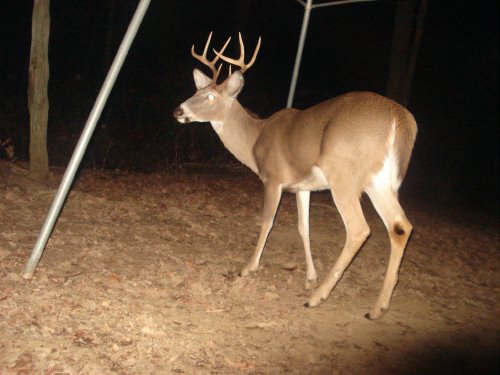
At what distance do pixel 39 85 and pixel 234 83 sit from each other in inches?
93.6

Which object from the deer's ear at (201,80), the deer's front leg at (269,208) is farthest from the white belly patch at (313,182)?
the deer's ear at (201,80)

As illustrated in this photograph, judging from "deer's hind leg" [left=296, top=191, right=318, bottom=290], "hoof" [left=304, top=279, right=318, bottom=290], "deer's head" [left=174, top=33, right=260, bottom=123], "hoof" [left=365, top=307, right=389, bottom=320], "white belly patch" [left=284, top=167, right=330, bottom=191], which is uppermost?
"deer's head" [left=174, top=33, right=260, bottom=123]

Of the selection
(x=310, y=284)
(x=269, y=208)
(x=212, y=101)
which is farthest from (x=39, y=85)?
(x=310, y=284)

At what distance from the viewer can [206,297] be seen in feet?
14.7

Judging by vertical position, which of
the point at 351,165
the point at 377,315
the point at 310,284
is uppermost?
the point at 351,165

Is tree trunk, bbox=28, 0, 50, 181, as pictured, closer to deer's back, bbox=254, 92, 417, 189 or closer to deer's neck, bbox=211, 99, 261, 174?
deer's neck, bbox=211, 99, 261, 174

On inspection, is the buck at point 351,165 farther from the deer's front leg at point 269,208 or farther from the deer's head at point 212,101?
the deer's head at point 212,101

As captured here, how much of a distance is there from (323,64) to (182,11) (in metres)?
6.22

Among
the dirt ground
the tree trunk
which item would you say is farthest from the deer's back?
the tree trunk

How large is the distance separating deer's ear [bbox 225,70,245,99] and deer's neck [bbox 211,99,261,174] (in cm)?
17

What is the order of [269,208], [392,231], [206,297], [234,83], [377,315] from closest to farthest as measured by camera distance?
[206,297] → [377,315] → [392,231] → [269,208] → [234,83]

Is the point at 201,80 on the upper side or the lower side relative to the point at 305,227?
upper

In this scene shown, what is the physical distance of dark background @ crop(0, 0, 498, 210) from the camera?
11883 mm

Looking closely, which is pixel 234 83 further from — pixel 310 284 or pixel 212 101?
pixel 310 284
